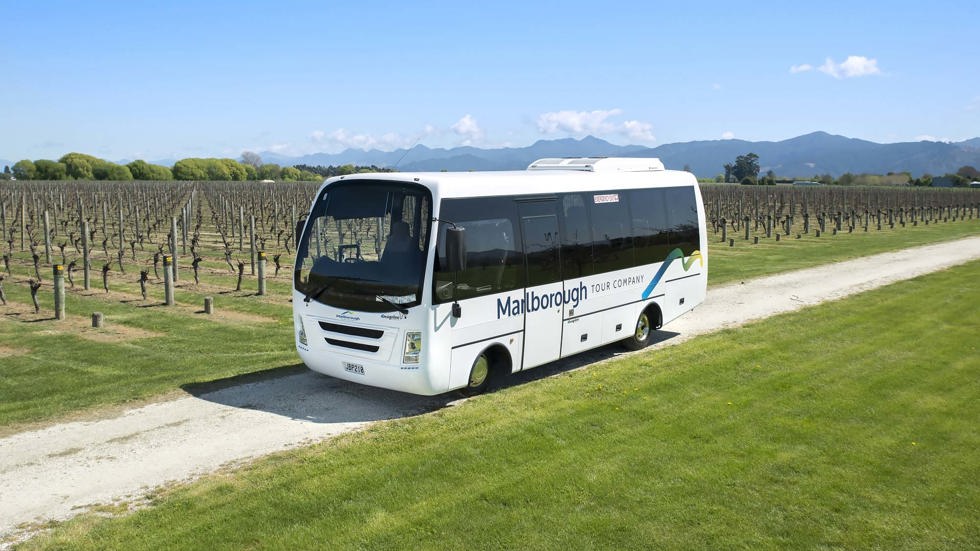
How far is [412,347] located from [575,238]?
10.9 feet

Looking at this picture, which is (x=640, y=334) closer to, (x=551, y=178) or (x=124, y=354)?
(x=551, y=178)

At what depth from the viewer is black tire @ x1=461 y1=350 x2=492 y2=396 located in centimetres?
988

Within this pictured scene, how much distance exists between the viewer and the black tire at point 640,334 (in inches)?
508

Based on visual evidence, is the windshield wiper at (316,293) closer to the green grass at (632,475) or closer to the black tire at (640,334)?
the green grass at (632,475)

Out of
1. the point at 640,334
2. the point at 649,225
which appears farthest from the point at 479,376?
the point at 649,225

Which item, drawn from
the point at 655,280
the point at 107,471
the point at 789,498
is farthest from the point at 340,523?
the point at 655,280

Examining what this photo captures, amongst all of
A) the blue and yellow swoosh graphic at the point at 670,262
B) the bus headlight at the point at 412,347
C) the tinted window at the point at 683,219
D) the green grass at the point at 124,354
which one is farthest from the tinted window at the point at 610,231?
the green grass at the point at 124,354

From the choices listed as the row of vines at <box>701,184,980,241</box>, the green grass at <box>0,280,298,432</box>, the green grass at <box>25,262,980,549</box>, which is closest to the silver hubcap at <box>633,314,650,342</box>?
the green grass at <box>25,262,980,549</box>

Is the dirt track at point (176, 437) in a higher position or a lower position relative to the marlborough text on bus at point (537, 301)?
lower

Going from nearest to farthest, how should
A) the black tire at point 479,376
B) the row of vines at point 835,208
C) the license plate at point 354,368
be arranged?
the license plate at point 354,368 < the black tire at point 479,376 < the row of vines at point 835,208

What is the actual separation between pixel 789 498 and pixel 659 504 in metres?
1.18

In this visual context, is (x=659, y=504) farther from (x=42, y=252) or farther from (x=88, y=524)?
(x=42, y=252)

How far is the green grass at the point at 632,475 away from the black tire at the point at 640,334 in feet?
5.11

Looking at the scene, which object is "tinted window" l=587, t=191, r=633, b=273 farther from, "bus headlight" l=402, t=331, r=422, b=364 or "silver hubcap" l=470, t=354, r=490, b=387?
"bus headlight" l=402, t=331, r=422, b=364
